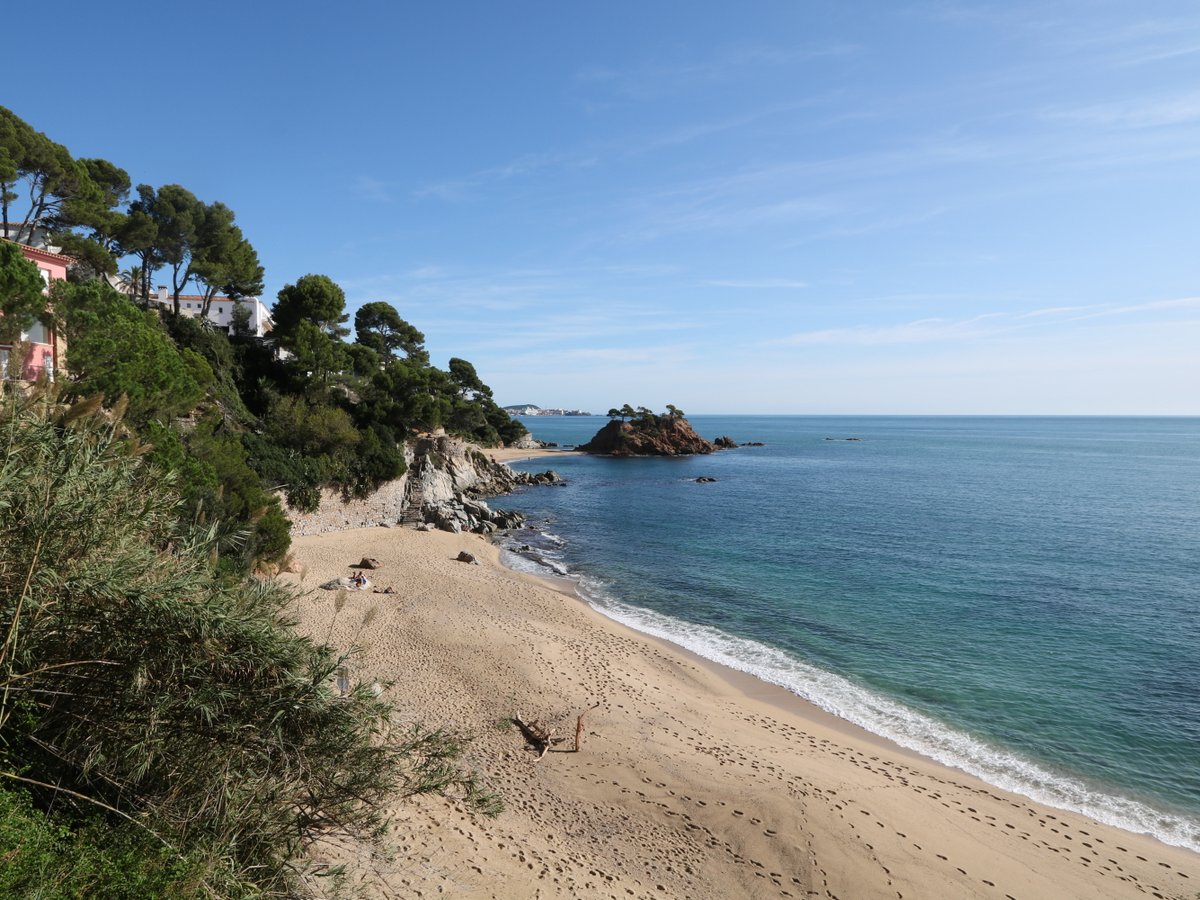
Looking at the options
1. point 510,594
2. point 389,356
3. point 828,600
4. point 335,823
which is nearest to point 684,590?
point 828,600

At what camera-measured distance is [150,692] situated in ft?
21.5

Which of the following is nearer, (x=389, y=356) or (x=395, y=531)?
(x=395, y=531)

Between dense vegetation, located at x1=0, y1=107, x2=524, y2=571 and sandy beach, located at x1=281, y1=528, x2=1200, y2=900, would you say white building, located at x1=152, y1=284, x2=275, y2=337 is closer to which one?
dense vegetation, located at x1=0, y1=107, x2=524, y2=571

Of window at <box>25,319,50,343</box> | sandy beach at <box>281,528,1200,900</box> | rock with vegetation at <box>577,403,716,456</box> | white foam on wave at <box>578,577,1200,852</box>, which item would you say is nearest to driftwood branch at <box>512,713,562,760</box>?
sandy beach at <box>281,528,1200,900</box>

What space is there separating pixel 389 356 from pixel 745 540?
4410 cm

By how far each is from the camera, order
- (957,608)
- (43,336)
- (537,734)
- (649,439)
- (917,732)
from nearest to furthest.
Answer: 1. (537,734)
2. (917,732)
3. (43,336)
4. (957,608)
5. (649,439)

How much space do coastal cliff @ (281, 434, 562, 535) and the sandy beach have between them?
16499mm

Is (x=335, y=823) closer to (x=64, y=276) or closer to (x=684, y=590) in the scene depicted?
(x=684, y=590)

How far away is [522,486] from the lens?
216 feet

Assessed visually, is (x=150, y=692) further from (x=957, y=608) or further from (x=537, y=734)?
(x=957, y=608)

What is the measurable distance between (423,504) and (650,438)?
218 ft

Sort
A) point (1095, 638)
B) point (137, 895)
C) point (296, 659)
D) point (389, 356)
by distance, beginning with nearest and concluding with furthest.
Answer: point (137, 895) → point (296, 659) → point (1095, 638) → point (389, 356)

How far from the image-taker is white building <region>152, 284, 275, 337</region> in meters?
45.5

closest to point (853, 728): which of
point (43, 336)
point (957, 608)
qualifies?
point (957, 608)
